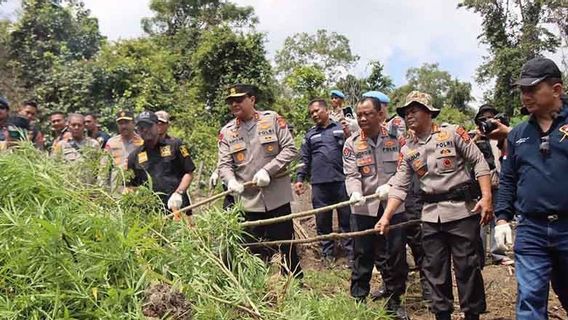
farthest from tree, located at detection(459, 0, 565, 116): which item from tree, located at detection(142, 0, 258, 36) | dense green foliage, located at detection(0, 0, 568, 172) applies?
tree, located at detection(142, 0, 258, 36)

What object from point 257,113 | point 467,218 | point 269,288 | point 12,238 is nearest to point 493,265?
point 467,218

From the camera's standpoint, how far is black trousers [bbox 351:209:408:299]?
4.70 metres

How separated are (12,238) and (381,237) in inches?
112

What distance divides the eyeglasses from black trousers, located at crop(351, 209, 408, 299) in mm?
1523

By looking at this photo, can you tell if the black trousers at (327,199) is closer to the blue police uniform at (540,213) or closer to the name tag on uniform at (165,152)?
the name tag on uniform at (165,152)

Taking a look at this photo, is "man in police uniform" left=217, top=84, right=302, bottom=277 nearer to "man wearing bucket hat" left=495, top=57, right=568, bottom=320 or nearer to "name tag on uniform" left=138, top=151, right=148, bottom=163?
"name tag on uniform" left=138, top=151, right=148, bottom=163

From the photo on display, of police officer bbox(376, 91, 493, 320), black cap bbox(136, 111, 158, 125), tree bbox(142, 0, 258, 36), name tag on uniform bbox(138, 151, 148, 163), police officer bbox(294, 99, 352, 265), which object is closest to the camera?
police officer bbox(376, 91, 493, 320)

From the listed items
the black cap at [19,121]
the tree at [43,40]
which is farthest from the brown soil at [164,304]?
the tree at [43,40]

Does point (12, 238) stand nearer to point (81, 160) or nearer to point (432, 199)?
point (81, 160)

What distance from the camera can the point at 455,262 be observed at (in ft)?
13.8

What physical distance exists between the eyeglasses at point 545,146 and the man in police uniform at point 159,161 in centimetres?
284

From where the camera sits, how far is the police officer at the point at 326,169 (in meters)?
6.87

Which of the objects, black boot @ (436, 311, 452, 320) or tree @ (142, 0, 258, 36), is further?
tree @ (142, 0, 258, 36)

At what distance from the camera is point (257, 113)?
16.8ft
